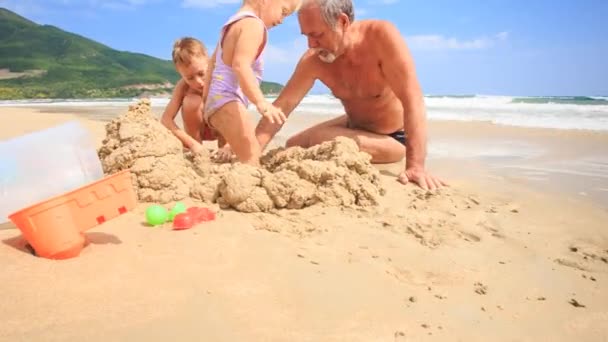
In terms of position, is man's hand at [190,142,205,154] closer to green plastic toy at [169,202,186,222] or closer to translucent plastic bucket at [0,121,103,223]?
green plastic toy at [169,202,186,222]

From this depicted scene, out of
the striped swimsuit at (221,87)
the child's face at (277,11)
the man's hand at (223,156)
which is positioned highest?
the child's face at (277,11)

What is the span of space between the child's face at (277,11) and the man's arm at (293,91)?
1.39 feet

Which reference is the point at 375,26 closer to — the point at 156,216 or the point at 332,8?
the point at 332,8

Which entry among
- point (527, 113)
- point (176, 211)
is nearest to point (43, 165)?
point (176, 211)

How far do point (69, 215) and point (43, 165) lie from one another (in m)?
0.41

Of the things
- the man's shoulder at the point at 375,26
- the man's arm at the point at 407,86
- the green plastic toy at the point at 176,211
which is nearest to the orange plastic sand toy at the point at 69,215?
the green plastic toy at the point at 176,211

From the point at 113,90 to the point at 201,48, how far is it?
32.3 m

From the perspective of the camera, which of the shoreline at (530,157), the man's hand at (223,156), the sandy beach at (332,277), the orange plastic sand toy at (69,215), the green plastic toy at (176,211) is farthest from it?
the man's hand at (223,156)

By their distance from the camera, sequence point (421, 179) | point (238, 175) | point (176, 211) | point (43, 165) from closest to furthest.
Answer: point (43, 165)
point (176, 211)
point (238, 175)
point (421, 179)

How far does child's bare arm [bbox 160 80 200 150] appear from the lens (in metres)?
4.13

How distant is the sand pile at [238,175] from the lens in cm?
246

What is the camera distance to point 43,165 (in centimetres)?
186

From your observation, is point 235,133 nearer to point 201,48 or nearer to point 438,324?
point 201,48

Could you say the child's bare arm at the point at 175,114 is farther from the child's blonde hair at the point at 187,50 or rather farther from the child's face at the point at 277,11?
the child's face at the point at 277,11
